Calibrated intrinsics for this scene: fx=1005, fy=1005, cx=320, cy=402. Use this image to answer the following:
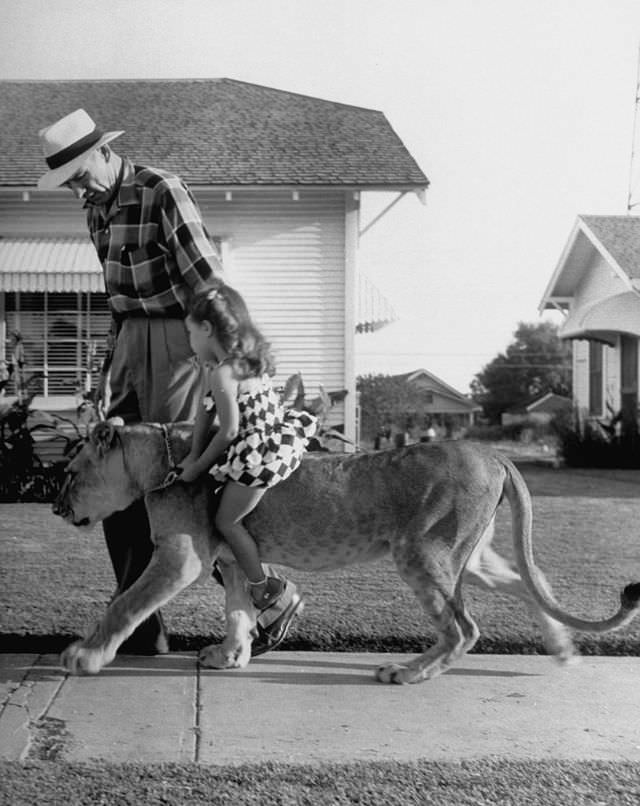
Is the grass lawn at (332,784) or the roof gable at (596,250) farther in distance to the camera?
the roof gable at (596,250)

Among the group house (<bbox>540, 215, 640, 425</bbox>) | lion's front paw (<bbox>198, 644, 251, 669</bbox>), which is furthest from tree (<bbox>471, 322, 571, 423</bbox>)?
lion's front paw (<bbox>198, 644, 251, 669</bbox>)

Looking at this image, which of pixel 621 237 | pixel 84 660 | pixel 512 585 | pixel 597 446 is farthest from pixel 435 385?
pixel 84 660

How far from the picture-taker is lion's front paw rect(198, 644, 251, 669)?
164 inches

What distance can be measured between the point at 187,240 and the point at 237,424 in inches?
35.0

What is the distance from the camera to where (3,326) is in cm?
1591

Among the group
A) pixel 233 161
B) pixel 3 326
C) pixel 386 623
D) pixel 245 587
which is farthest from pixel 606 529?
pixel 3 326

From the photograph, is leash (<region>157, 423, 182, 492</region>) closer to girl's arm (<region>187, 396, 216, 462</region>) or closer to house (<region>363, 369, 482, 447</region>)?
girl's arm (<region>187, 396, 216, 462</region>)

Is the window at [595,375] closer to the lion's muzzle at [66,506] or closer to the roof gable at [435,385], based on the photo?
the lion's muzzle at [66,506]

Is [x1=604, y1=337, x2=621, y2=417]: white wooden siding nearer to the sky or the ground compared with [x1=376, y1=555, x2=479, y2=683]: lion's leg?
nearer to the sky

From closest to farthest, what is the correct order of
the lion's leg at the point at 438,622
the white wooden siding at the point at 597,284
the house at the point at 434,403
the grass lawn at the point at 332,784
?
1. the grass lawn at the point at 332,784
2. the lion's leg at the point at 438,622
3. the white wooden siding at the point at 597,284
4. the house at the point at 434,403

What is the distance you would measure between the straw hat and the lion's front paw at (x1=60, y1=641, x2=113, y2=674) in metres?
1.90

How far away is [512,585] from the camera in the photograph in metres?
4.34

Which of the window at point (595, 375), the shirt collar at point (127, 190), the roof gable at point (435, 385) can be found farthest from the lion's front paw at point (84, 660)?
the roof gable at point (435, 385)

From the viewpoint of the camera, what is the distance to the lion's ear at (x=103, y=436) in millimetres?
4148
